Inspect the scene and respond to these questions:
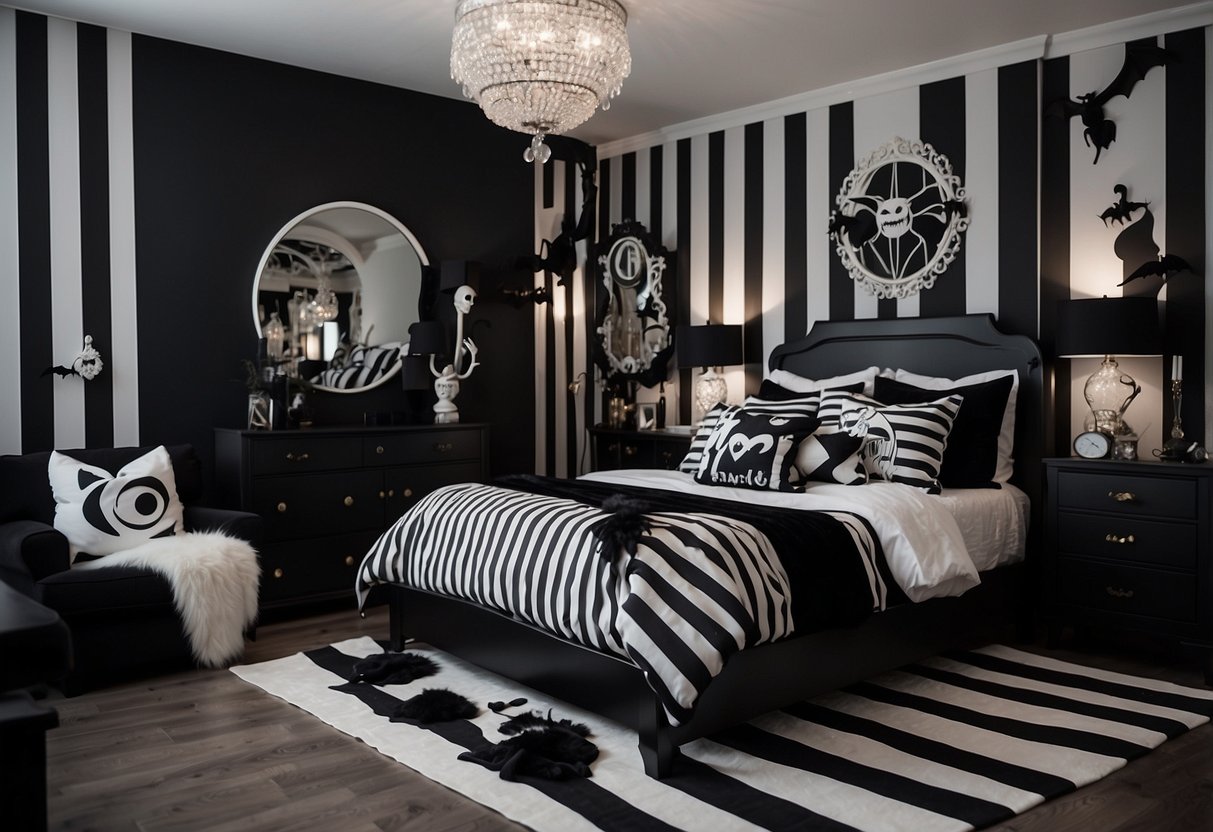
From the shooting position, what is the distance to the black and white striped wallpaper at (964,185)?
4.04 meters

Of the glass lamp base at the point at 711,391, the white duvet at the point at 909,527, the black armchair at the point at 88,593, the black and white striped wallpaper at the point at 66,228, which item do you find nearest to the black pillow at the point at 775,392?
the glass lamp base at the point at 711,391

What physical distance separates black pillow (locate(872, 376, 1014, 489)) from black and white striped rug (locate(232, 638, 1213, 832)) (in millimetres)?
769

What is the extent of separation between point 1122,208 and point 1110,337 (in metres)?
0.69

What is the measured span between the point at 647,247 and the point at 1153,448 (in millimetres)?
2997

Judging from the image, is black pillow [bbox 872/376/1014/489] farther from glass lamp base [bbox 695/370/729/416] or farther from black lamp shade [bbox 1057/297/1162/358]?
glass lamp base [bbox 695/370/729/416]

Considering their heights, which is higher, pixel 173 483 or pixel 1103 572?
pixel 173 483

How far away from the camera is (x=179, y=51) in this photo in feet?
14.9

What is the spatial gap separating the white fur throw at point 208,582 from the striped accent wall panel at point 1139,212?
3.52 metres

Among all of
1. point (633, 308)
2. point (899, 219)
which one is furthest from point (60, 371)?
point (899, 219)

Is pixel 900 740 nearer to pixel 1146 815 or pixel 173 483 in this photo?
pixel 1146 815

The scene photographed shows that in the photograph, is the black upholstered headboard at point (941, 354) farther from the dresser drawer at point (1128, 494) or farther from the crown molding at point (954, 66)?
the crown molding at point (954, 66)

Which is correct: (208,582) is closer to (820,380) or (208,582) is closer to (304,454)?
(304,454)

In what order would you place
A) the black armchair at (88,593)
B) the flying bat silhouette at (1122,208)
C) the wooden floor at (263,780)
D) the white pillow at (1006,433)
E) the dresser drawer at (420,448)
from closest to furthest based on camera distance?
the wooden floor at (263,780) < the black armchair at (88,593) < the flying bat silhouette at (1122,208) < the white pillow at (1006,433) < the dresser drawer at (420,448)

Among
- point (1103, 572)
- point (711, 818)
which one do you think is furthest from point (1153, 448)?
point (711, 818)
